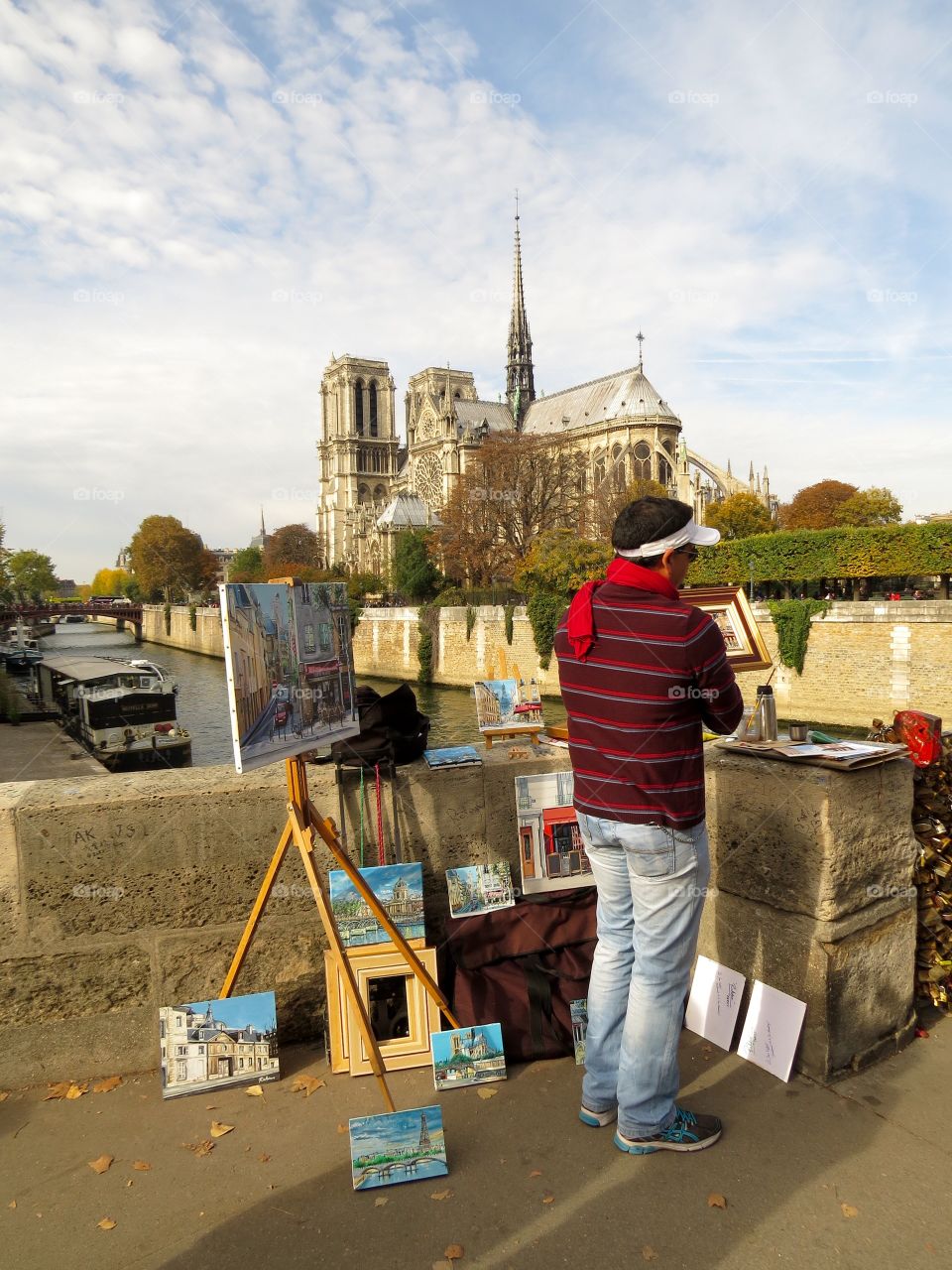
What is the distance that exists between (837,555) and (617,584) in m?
26.6

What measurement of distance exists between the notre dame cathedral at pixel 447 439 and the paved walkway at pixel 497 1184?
48.8 metres

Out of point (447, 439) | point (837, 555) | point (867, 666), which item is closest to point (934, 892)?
point (867, 666)

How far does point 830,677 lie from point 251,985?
23.6 meters

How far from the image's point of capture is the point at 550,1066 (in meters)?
3.12

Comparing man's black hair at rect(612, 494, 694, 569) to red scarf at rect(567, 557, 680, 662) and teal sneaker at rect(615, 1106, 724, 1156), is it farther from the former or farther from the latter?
teal sneaker at rect(615, 1106, 724, 1156)

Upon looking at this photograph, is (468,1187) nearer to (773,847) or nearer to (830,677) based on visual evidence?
(773,847)

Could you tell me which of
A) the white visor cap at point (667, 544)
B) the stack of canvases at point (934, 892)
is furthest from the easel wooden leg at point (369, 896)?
the stack of canvases at point (934, 892)

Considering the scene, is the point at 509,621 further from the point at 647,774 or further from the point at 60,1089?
the point at 647,774

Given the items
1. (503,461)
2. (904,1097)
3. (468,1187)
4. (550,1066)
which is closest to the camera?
(468,1187)

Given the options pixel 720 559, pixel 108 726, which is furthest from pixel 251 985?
pixel 720 559

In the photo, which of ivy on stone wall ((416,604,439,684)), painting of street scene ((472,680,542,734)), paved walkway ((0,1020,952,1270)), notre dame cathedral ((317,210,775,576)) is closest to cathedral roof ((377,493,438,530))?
notre dame cathedral ((317,210,775,576))

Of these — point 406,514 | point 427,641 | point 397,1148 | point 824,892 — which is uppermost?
point 406,514

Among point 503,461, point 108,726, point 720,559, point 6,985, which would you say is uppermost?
point 503,461

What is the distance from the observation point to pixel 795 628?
80.4ft
